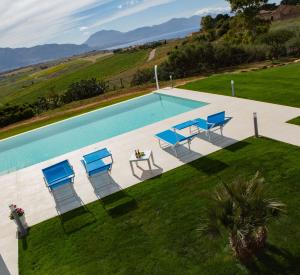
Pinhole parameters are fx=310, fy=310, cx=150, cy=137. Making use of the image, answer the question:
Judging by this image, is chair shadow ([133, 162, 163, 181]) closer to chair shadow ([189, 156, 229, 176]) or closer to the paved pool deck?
the paved pool deck

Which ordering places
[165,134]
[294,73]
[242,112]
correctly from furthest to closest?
1. [294,73]
2. [242,112]
3. [165,134]

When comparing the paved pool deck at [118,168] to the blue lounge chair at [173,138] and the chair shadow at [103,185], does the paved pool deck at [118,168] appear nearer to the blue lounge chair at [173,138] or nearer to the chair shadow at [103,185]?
the chair shadow at [103,185]

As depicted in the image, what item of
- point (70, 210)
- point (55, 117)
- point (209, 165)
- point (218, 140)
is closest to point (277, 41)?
point (55, 117)

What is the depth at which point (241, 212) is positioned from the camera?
207 inches

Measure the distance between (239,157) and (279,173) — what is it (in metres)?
1.66

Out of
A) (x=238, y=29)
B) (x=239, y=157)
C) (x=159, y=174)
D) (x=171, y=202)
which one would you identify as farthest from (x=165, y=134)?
(x=238, y=29)

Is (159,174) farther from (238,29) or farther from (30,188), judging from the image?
(238,29)

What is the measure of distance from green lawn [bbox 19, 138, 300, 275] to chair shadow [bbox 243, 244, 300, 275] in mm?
17

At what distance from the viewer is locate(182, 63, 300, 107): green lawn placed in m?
15.4

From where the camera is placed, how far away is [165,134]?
477 inches

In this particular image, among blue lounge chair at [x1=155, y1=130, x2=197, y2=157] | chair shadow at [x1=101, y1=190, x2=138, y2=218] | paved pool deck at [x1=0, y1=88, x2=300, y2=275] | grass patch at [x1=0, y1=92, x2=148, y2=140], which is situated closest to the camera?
chair shadow at [x1=101, y1=190, x2=138, y2=218]

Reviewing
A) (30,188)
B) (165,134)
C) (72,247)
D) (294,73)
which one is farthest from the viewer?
(294,73)

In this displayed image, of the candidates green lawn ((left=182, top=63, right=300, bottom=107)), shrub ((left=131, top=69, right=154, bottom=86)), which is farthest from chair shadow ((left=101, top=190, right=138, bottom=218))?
shrub ((left=131, top=69, right=154, bottom=86))

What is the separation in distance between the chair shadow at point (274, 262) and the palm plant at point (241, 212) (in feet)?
1.39
